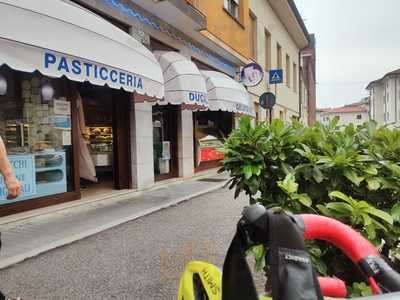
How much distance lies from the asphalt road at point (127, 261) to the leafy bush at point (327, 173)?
1.52 metres

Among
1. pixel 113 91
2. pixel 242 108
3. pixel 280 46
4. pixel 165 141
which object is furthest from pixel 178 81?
pixel 280 46

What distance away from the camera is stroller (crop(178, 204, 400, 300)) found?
97 cm

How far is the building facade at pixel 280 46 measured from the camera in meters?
17.7

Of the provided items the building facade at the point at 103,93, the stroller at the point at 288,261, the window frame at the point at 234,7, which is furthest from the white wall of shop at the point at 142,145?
the stroller at the point at 288,261

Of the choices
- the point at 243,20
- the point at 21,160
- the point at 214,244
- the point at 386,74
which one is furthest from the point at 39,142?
the point at 386,74

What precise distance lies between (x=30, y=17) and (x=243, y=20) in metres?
11.3

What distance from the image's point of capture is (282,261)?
987 mm

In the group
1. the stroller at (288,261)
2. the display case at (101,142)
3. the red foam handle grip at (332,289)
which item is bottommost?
the red foam handle grip at (332,289)

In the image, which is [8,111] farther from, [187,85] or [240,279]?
[240,279]

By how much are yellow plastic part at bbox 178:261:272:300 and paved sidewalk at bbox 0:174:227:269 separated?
3002 mm

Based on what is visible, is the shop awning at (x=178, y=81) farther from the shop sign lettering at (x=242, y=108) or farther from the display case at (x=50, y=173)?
the shop sign lettering at (x=242, y=108)

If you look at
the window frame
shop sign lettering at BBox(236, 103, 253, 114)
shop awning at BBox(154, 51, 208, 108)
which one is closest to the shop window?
shop awning at BBox(154, 51, 208, 108)

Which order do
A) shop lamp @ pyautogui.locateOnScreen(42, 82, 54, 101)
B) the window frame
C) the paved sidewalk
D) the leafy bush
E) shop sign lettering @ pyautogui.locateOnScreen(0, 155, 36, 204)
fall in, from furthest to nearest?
the window frame → shop lamp @ pyautogui.locateOnScreen(42, 82, 54, 101) → shop sign lettering @ pyautogui.locateOnScreen(0, 155, 36, 204) → the paved sidewalk → the leafy bush

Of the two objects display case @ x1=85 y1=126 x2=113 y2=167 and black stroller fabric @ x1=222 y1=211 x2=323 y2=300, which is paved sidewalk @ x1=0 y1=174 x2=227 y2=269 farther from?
black stroller fabric @ x1=222 y1=211 x2=323 y2=300
